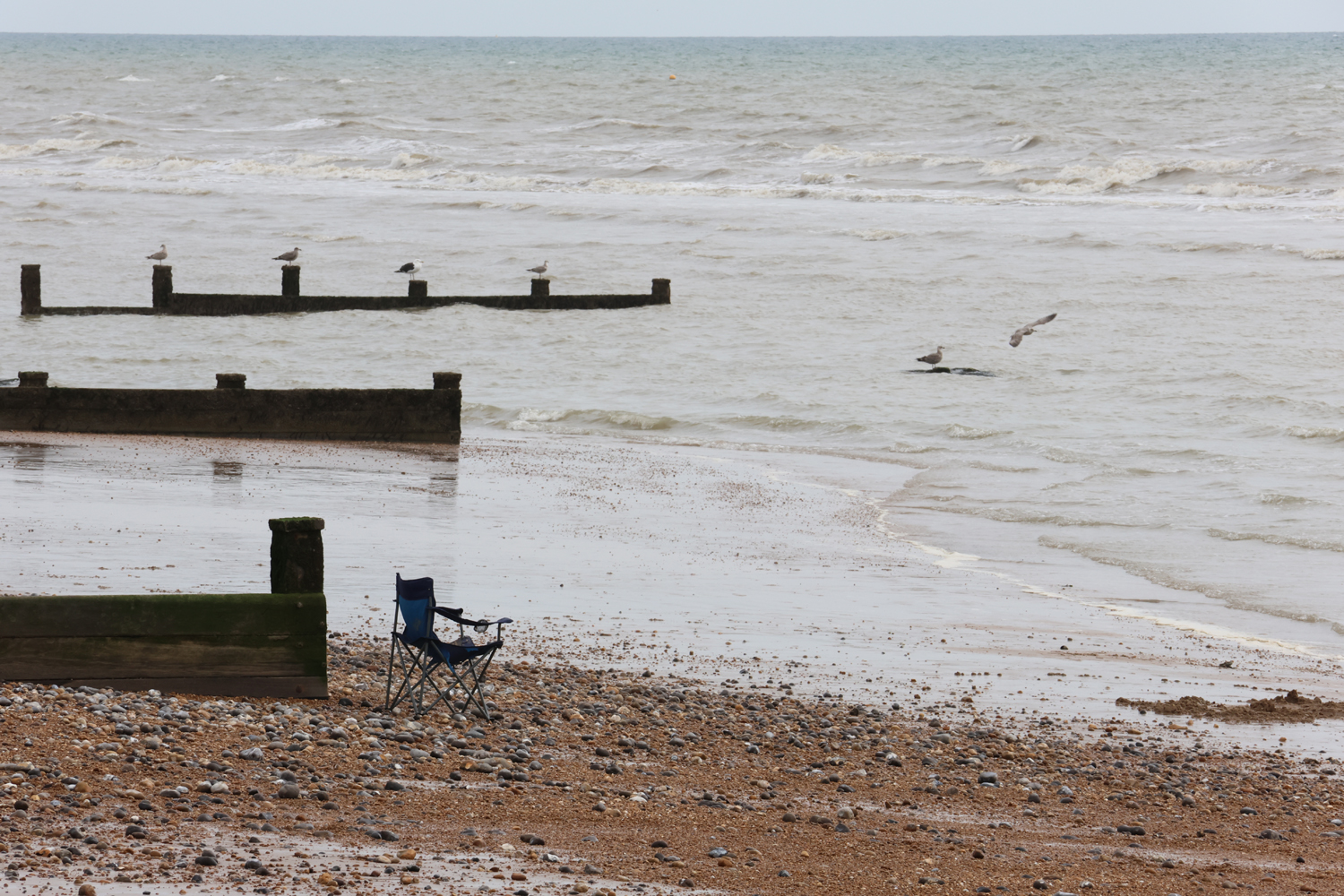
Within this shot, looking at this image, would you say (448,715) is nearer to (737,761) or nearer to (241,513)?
(737,761)

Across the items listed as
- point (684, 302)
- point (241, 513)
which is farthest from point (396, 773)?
point (684, 302)

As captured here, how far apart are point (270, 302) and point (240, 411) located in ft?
38.8

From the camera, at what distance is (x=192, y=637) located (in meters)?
7.70

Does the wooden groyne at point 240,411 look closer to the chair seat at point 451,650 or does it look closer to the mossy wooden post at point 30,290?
the chair seat at point 451,650

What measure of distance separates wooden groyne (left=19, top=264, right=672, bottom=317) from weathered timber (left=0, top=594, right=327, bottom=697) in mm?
21454

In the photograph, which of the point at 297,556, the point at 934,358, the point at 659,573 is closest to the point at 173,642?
the point at 297,556

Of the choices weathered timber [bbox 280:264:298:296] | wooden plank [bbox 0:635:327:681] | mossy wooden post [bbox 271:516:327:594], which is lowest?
wooden plank [bbox 0:635:327:681]

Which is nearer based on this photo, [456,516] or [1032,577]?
[1032,577]

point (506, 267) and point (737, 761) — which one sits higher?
point (506, 267)

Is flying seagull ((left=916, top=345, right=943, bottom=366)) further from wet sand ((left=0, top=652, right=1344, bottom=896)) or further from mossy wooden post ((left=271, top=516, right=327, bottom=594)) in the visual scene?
mossy wooden post ((left=271, top=516, right=327, bottom=594))

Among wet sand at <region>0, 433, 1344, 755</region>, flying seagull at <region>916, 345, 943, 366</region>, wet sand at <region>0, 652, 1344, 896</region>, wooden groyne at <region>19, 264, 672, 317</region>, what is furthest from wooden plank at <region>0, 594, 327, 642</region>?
wooden groyne at <region>19, 264, 672, 317</region>

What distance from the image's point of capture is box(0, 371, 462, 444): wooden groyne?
17125 millimetres

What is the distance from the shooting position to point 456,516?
13.8m

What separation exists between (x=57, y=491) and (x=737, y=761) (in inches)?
314
